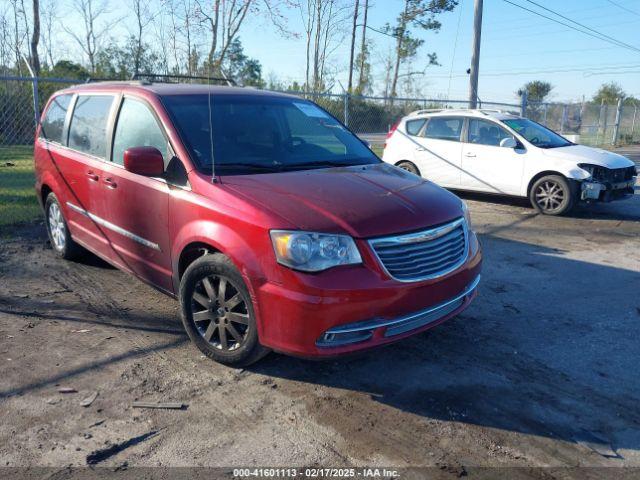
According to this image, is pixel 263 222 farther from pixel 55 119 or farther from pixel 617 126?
pixel 617 126

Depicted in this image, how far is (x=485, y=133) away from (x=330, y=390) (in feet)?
23.8

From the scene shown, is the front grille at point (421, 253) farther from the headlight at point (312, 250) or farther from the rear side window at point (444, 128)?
the rear side window at point (444, 128)

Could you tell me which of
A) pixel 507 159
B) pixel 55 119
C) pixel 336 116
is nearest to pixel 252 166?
pixel 55 119

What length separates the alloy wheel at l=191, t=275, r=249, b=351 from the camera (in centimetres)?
343

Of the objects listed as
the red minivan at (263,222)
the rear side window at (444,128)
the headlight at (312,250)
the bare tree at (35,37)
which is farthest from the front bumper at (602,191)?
the bare tree at (35,37)

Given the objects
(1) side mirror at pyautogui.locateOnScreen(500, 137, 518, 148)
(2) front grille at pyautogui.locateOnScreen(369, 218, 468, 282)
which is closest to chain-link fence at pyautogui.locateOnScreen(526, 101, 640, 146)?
(1) side mirror at pyautogui.locateOnScreen(500, 137, 518, 148)

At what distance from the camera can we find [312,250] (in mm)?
3105

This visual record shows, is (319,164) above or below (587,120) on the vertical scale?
below

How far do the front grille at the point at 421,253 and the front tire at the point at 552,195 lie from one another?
5.71m

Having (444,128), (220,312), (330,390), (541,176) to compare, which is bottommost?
(330,390)

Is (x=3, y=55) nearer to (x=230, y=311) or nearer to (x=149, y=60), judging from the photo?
(x=149, y=60)

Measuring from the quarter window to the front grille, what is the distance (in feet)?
20.3

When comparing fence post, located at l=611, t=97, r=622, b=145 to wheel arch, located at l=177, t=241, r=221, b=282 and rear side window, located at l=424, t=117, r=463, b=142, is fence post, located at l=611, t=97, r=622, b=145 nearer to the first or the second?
rear side window, located at l=424, t=117, r=463, b=142

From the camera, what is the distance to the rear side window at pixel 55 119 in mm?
5531
